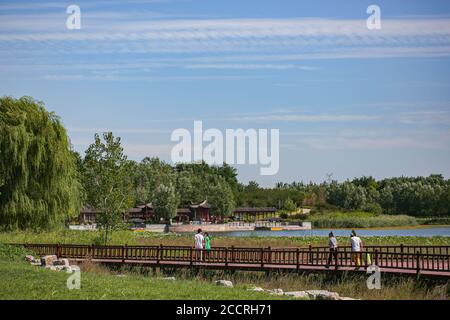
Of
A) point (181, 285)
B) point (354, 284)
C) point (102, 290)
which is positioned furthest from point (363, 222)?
point (102, 290)

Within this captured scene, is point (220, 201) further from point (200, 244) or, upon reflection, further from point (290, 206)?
point (200, 244)

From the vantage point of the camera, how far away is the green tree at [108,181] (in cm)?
4109

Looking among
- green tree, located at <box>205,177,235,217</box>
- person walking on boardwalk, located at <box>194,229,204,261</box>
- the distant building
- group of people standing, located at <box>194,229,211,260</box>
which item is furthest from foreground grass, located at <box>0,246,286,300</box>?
the distant building

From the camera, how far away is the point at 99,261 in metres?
30.3

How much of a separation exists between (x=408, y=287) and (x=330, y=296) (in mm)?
5517

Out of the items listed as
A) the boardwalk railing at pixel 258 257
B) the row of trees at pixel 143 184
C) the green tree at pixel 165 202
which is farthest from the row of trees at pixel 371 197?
the boardwalk railing at pixel 258 257

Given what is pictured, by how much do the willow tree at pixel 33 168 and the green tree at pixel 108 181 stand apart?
4.52ft

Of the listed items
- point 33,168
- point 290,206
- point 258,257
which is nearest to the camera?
point 258,257

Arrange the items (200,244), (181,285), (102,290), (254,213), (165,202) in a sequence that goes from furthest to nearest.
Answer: (254,213) → (165,202) → (200,244) → (181,285) → (102,290)

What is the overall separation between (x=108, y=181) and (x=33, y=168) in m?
4.72

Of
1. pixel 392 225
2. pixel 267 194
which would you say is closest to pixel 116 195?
pixel 392 225

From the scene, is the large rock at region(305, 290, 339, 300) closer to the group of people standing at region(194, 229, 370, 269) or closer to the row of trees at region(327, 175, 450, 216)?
the group of people standing at region(194, 229, 370, 269)

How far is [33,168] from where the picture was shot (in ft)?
126
